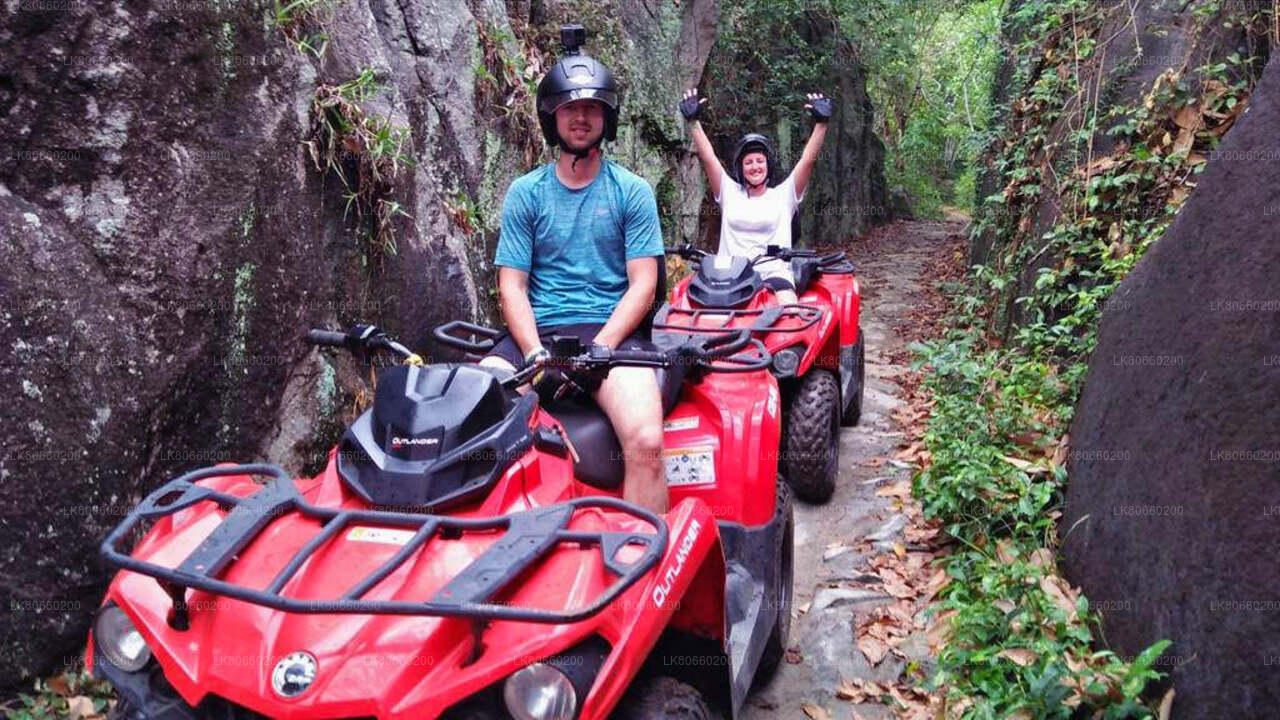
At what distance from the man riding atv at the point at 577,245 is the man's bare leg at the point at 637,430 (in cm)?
35

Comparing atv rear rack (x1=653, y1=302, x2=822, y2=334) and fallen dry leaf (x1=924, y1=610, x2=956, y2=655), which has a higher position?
atv rear rack (x1=653, y1=302, x2=822, y2=334)

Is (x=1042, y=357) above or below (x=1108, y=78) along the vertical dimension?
below

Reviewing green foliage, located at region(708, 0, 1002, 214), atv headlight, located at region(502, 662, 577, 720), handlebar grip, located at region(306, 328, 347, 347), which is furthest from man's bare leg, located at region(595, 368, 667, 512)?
green foliage, located at region(708, 0, 1002, 214)

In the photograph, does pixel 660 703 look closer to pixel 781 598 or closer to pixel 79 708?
pixel 781 598

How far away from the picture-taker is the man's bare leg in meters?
3.00

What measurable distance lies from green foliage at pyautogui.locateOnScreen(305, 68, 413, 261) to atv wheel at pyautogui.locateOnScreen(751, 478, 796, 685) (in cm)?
248

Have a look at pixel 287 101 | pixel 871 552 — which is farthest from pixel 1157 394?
pixel 287 101

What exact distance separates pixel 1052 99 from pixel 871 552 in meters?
4.67

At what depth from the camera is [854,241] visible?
19.7 m

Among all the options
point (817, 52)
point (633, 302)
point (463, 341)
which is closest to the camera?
point (463, 341)

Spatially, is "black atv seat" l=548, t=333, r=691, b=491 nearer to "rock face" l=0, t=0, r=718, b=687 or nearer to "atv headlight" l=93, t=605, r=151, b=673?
"atv headlight" l=93, t=605, r=151, b=673

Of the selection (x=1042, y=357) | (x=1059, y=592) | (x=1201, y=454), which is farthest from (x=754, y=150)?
(x=1201, y=454)

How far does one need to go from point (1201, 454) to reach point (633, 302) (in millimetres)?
1976

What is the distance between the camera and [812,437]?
16.7 feet
